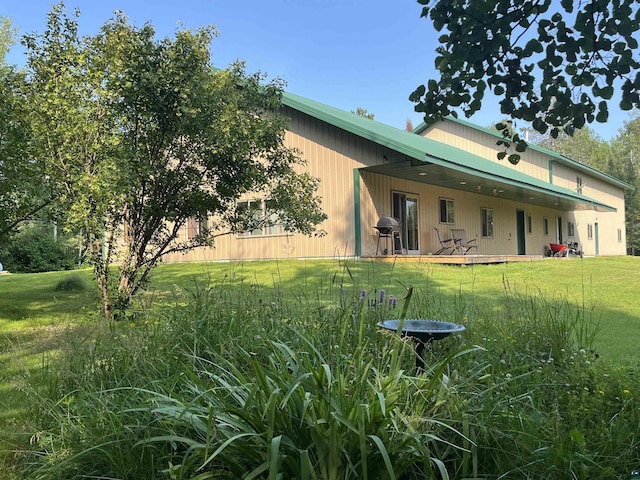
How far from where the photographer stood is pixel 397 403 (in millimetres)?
1936

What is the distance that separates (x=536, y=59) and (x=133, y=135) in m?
4.82

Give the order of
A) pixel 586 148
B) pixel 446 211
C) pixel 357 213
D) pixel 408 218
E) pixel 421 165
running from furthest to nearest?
pixel 586 148 < pixel 446 211 < pixel 408 218 < pixel 357 213 < pixel 421 165

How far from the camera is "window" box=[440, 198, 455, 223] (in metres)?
17.2

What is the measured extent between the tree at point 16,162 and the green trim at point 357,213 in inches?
335

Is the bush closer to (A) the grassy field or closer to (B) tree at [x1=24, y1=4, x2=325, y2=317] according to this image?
(A) the grassy field

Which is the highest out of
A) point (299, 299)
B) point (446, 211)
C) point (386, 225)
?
point (446, 211)

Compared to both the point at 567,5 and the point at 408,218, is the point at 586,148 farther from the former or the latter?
the point at 567,5

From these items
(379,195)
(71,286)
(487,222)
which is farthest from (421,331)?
(487,222)

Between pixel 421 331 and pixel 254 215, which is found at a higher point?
pixel 254 215

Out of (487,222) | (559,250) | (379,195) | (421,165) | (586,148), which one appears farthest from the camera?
(586,148)

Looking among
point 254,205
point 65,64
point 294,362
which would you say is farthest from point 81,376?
point 254,205

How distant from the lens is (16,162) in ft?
19.2

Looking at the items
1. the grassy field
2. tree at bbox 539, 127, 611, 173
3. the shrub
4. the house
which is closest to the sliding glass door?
the house

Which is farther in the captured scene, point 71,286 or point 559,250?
point 559,250
